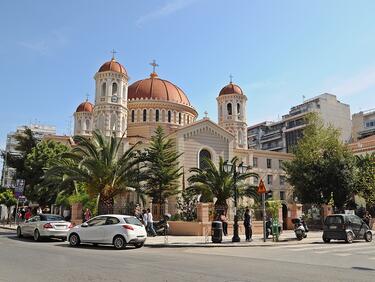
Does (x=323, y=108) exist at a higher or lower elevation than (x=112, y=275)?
higher

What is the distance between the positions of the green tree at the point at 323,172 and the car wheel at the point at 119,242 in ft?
77.6

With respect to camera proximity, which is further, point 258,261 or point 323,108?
point 323,108

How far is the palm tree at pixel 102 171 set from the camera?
23.5 metres

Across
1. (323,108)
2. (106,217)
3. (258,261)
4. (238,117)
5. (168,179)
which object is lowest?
(258,261)

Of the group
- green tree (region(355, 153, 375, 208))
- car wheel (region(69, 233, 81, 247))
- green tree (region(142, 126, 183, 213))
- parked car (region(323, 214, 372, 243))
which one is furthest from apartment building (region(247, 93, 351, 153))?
car wheel (region(69, 233, 81, 247))

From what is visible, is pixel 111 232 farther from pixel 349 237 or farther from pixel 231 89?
pixel 231 89

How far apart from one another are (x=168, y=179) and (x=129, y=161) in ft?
23.7

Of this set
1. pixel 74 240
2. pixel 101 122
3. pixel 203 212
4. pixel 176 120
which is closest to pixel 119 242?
pixel 74 240

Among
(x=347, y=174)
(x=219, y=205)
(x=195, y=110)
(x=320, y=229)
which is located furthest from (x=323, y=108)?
(x=219, y=205)

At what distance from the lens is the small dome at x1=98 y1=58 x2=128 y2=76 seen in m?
48.3

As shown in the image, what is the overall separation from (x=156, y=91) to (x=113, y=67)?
22.9 feet

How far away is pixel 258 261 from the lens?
38.6 ft

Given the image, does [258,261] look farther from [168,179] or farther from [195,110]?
[195,110]

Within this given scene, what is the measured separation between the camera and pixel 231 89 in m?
56.4
